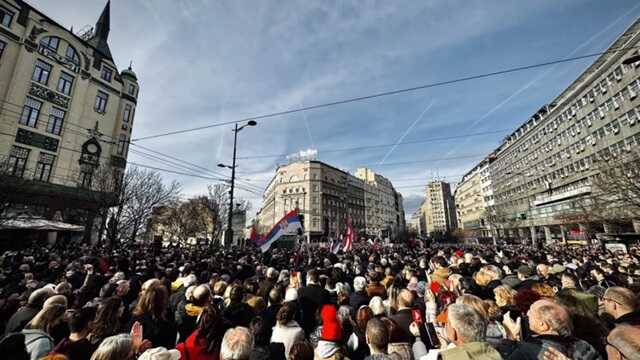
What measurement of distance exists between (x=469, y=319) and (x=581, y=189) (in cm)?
5608

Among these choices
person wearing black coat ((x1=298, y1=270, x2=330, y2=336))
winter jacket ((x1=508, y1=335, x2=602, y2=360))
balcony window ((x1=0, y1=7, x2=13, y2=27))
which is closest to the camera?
winter jacket ((x1=508, y1=335, x2=602, y2=360))

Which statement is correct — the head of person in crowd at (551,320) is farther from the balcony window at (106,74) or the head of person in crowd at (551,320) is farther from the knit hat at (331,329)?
the balcony window at (106,74)

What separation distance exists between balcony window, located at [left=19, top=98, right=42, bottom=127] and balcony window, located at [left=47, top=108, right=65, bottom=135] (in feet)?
3.19

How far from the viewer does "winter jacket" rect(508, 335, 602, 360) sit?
2289 millimetres

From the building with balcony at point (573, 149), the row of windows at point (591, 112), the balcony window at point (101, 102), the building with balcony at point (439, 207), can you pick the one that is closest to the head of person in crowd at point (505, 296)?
the building with balcony at point (573, 149)

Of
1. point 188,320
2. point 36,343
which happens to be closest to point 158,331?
point 188,320

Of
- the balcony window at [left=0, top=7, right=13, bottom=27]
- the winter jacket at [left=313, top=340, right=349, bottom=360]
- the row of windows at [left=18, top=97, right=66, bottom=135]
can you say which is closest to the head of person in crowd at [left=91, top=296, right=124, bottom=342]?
the winter jacket at [left=313, top=340, right=349, bottom=360]

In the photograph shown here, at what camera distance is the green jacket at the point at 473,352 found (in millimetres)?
2143

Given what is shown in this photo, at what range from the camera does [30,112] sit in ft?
81.3

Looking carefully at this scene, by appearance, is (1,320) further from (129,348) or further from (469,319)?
(469,319)

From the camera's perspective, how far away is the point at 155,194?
25.5 metres

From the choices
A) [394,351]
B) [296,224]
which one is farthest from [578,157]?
[394,351]

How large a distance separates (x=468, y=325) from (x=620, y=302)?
8.90 feet

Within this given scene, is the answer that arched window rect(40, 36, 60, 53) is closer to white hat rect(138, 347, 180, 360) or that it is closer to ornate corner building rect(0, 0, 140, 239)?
ornate corner building rect(0, 0, 140, 239)
